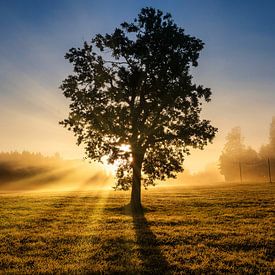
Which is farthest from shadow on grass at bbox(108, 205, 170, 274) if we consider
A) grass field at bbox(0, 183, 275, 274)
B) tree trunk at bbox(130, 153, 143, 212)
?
tree trunk at bbox(130, 153, 143, 212)

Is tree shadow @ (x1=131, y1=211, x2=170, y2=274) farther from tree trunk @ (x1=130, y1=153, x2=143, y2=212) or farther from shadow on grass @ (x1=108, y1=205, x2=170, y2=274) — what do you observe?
tree trunk @ (x1=130, y1=153, x2=143, y2=212)

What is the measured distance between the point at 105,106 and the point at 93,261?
60.7ft

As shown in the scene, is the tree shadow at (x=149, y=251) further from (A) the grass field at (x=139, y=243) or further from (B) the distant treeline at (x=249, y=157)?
(B) the distant treeline at (x=249, y=157)

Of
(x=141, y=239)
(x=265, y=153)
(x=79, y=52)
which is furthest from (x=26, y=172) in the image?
(x=141, y=239)

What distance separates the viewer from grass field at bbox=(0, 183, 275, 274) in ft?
38.5

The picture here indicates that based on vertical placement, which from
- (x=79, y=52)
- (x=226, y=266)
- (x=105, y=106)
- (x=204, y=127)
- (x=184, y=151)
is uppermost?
(x=79, y=52)

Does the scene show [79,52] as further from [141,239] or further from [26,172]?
[26,172]

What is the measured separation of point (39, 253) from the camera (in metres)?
13.9

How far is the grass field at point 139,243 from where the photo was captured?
11734 millimetres

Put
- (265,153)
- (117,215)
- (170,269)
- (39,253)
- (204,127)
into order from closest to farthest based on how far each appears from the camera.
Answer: (170,269) → (39,253) → (117,215) → (204,127) → (265,153)

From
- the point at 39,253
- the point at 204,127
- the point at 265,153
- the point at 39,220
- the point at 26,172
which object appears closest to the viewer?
the point at 39,253

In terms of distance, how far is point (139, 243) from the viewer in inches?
614

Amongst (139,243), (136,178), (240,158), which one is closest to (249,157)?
(240,158)

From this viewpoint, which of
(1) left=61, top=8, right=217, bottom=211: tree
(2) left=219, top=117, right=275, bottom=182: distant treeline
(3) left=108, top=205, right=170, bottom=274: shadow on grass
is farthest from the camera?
(2) left=219, top=117, right=275, bottom=182: distant treeline
